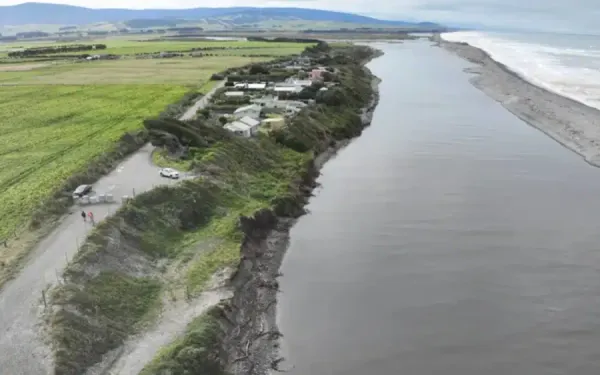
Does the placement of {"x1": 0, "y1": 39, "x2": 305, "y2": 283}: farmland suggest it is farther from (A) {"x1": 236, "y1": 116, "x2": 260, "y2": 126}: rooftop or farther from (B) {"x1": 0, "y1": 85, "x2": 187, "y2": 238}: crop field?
(A) {"x1": 236, "y1": 116, "x2": 260, "y2": 126}: rooftop

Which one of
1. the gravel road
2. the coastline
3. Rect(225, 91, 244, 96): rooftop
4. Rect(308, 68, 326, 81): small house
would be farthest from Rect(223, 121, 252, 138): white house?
Rect(308, 68, 326, 81): small house

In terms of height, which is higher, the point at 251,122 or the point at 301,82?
the point at 301,82

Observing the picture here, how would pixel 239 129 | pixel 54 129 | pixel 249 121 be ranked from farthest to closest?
1. pixel 54 129
2. pixel 249 121
3. pixel 239 129

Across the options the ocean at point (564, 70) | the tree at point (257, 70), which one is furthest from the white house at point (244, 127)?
the ocean at point (564, 70)

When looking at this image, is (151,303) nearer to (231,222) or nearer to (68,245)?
(68,245)

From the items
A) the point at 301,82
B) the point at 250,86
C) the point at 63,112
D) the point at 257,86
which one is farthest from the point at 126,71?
the point at 63,112

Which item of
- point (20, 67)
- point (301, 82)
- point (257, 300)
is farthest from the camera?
point (20, 67)

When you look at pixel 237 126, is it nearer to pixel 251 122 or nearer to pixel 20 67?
pixel 251 122

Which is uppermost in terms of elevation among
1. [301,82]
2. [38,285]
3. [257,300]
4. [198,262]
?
[301,82]
